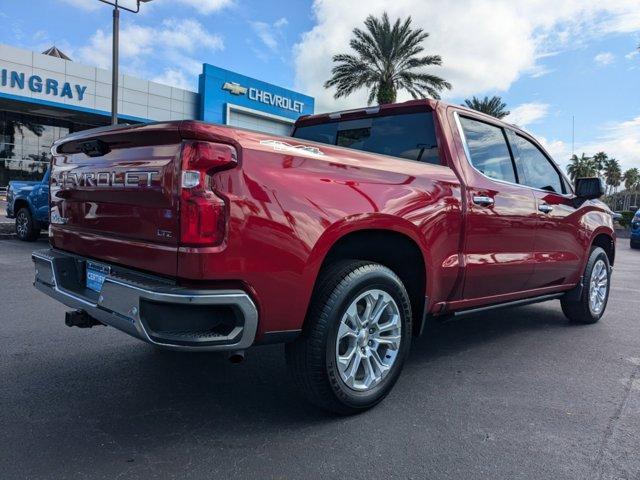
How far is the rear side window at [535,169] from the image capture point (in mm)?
4469

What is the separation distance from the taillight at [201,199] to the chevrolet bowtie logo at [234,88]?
27.9 meters

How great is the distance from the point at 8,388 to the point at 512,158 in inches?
158

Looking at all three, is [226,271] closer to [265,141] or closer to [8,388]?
[265,141]

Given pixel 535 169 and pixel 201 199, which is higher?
pixel 535 169

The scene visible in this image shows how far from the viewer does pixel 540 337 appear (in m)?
4.93

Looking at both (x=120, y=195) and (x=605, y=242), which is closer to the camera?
(x=120, y=195)

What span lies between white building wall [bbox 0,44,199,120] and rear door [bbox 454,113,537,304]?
72.7 feet

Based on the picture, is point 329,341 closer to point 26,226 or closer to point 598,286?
point 598,286

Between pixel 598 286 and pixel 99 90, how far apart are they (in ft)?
77.8

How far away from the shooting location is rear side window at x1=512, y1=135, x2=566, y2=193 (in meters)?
4.47

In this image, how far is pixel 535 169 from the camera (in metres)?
4.64

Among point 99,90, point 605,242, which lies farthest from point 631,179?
point 605,242

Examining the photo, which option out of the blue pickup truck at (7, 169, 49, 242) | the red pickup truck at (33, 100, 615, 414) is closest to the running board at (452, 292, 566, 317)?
the red pickup truck at (33, 100, 615, 414)

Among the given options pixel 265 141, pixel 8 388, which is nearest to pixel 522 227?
pixel 265 141
